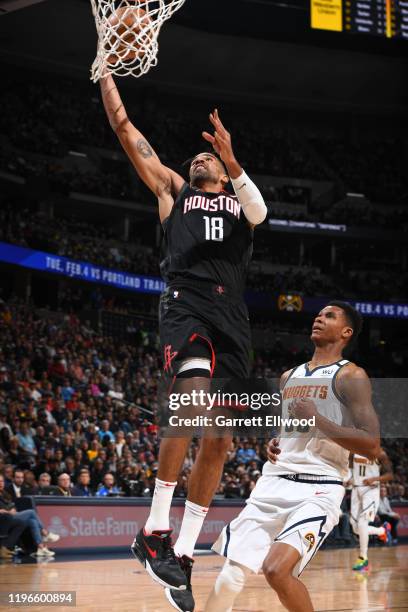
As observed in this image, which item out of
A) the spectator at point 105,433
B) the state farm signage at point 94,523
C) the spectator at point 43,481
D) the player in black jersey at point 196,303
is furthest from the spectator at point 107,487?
the player in black jersey at point 196,303

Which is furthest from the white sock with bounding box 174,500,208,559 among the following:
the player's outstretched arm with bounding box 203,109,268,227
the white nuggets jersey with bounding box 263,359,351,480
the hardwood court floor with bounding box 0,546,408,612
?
the hardwood court floor with bounding box 0,546,408,612

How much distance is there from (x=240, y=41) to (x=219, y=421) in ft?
95.6

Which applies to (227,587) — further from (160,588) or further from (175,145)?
(175,145)

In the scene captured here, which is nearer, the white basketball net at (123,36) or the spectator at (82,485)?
the white basketball net at (123,36)

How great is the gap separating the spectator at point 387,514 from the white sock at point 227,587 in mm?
13144

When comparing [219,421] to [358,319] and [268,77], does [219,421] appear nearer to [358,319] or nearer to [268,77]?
[358,319]

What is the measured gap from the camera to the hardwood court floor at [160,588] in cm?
801

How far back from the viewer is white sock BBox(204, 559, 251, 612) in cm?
521

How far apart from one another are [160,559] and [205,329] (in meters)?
1.29

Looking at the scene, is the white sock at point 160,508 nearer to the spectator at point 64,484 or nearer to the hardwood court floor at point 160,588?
the hardwood court floor at point 160,588

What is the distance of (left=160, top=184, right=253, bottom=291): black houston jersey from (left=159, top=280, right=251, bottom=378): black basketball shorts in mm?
96

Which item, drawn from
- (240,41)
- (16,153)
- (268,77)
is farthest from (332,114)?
(16,153)

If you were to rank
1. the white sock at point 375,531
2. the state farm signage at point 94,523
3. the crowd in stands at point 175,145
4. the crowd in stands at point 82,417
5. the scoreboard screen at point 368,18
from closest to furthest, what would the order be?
1. the state farm signage at point 94,523
2. the crowd in stands at point 82,417
3. the white sock at point 375,531
4. the scoreboard screen at point 368,18
5. the crowd in stands at point 175,145

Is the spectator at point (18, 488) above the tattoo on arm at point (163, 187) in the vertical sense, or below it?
below
